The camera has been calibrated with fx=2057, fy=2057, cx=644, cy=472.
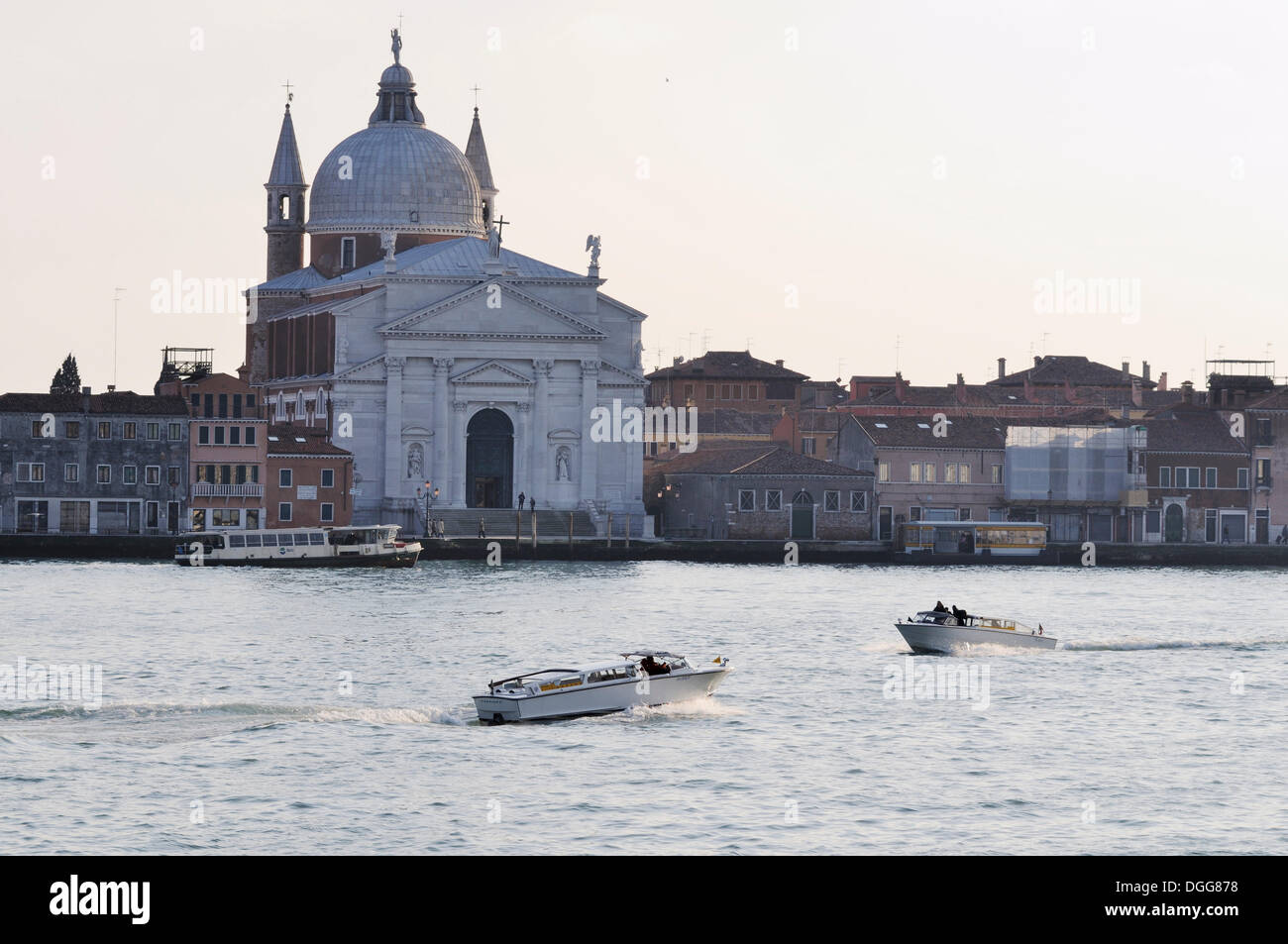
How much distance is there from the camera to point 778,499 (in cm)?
7512

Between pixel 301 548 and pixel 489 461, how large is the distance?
12968 millimetres

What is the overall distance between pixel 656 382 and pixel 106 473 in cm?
4286

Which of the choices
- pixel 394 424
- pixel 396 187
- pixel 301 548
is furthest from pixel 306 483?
pixel 396 187

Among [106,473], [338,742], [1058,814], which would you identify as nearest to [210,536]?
[106,473]

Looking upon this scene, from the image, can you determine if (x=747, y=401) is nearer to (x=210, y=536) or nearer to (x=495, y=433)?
(x=495, y=433)

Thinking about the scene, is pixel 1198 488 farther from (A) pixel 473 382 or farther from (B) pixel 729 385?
(B) pixel 729 385

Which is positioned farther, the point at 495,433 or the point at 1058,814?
the point at 495,433

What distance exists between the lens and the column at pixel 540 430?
252 ft

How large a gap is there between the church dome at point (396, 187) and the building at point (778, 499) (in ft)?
63.0

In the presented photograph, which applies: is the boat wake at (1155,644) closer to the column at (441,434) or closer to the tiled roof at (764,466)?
the tiled roof at (764,466)

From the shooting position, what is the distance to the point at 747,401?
106 meters
